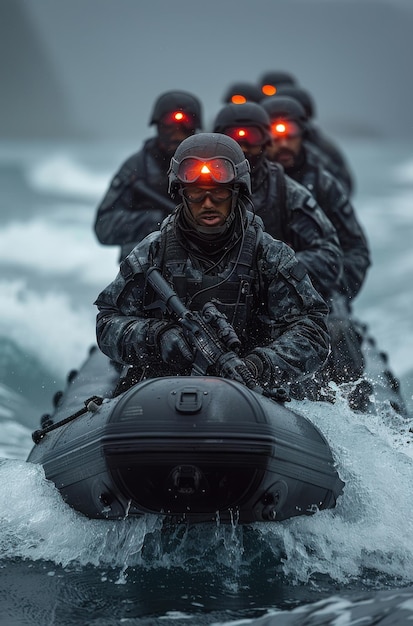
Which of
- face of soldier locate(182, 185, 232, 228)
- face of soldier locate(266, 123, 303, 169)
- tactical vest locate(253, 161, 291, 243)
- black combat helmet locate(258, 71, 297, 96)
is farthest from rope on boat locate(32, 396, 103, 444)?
black combat helmet locate(258, 71, 297, 96)

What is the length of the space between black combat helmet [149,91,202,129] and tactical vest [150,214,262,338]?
4.16m

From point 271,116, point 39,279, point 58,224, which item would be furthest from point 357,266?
point 58,224

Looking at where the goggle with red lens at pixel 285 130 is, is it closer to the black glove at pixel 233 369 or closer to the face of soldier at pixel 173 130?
the face of soldier at pixel 173 130

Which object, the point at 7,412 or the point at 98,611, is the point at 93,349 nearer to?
the point at 7,412

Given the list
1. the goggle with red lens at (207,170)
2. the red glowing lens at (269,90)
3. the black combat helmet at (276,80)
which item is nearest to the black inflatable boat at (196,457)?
the goggle with red lens at (207,170)

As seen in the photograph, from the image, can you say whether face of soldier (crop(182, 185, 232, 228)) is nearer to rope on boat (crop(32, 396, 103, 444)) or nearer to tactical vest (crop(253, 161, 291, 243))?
rope on boat (crop(32, 396, 103, 444))

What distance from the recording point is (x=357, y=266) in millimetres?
11977

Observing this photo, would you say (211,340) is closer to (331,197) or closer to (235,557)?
(235,557)

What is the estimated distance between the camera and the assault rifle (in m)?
7.18

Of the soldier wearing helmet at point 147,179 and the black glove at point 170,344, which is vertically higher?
the soldier wearing helmet at point 147,179

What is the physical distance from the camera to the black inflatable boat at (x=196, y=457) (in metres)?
6.53

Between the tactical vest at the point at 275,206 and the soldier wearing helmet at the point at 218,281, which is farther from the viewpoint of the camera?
the tactical vest at the point at 275,206

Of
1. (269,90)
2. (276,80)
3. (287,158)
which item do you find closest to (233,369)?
(287,158)

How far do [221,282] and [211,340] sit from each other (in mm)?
483
